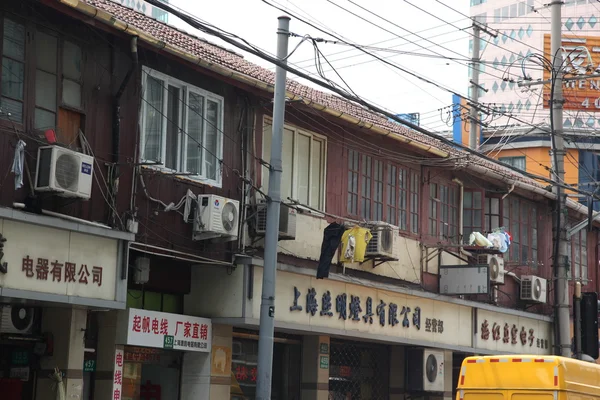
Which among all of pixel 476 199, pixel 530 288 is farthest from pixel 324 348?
pixel 530 288

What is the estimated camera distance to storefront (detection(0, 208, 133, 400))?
504 inches

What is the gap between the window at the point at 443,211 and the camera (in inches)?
898

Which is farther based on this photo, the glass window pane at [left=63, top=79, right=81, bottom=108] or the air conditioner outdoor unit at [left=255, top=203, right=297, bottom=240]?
the air conditioner outdoor unit at [left=255, top=203, right=297, bottom=240]

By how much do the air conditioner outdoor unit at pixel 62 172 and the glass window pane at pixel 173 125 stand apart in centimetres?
270

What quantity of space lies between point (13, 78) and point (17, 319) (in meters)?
3.45

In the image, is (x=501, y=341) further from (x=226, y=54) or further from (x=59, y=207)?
(x=59, y=207)

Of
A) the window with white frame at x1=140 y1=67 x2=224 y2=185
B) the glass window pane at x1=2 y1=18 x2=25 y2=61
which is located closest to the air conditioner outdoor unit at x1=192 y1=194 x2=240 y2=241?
the window with white frame at x1=140 y1=67 x2=224 y2=185

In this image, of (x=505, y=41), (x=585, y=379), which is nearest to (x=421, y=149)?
(x=585, y=379)

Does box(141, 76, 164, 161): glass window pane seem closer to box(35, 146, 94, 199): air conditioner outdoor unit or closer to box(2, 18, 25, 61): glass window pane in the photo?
box(35, 146, 94, 199): air conditioner outdoor unit

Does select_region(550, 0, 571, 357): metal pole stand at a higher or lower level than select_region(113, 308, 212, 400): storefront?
higher

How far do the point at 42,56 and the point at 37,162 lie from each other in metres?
1.59

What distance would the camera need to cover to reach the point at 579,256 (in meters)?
29.1

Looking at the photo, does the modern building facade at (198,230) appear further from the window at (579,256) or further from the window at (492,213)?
the window at (579,256)

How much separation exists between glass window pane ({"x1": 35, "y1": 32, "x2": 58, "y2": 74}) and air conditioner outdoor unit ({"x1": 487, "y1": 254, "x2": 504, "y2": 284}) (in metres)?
12.2
